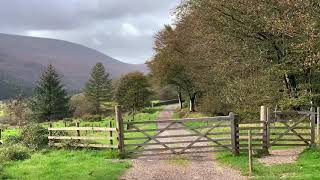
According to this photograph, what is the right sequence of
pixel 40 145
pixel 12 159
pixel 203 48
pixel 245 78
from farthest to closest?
pixel 203 48 → pixel 245 78 → pixel 40 145 → pixel 12 159

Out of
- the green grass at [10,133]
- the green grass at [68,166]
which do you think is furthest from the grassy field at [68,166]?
the green grass at [10,133]

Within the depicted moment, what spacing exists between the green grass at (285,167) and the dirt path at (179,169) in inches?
24.6

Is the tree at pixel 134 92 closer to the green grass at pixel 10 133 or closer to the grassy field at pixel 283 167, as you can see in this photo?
the green grass at pixel 10 133

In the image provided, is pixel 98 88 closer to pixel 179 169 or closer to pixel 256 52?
pixel 256 52

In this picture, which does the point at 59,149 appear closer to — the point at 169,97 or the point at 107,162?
the point at 107,162

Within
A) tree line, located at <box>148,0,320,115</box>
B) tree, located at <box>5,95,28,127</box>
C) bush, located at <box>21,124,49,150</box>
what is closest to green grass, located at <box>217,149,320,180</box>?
tree line, located at <box>148,0,320,115</box>

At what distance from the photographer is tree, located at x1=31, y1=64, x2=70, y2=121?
90.7 m

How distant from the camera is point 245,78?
41.7 m

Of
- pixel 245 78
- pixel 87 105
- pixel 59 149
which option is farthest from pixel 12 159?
pixel 87 105

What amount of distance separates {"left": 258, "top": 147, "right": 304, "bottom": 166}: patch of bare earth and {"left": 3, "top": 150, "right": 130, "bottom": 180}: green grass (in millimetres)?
5998

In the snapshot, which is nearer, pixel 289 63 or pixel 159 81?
pixel 289 63

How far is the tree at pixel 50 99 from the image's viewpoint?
298ft

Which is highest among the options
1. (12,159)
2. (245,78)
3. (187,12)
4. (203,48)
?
(187,12)

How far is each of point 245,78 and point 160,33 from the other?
3448 centimetres
